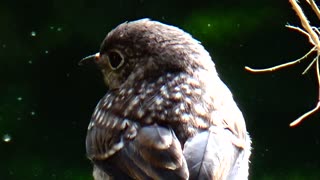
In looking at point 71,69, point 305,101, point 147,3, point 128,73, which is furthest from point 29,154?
point 128,73

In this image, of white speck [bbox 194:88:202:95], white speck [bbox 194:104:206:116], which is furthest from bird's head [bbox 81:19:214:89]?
white speck [bbox 194:104:206:116]

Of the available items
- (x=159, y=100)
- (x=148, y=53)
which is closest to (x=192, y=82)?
(x=159, y=100)


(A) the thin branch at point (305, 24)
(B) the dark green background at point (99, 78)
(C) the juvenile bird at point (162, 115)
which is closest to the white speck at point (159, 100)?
(C) the juvenile bird at point (162, 115)

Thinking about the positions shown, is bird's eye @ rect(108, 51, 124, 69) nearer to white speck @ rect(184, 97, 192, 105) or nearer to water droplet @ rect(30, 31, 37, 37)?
white speck @ rect(184, 97, 192, 105)

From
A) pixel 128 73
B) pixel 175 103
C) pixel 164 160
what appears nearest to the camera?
pixel 164 160

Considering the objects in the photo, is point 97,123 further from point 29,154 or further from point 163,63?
point 29,154

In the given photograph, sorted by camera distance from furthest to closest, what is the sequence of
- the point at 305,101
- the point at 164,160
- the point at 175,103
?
the point at 305,101 < the point at 175,103 < the point at 164,160

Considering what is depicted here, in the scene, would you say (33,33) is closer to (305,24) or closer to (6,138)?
(6,138)

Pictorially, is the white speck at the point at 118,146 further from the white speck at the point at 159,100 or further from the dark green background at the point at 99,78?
the dark green background at the point at 99,78
